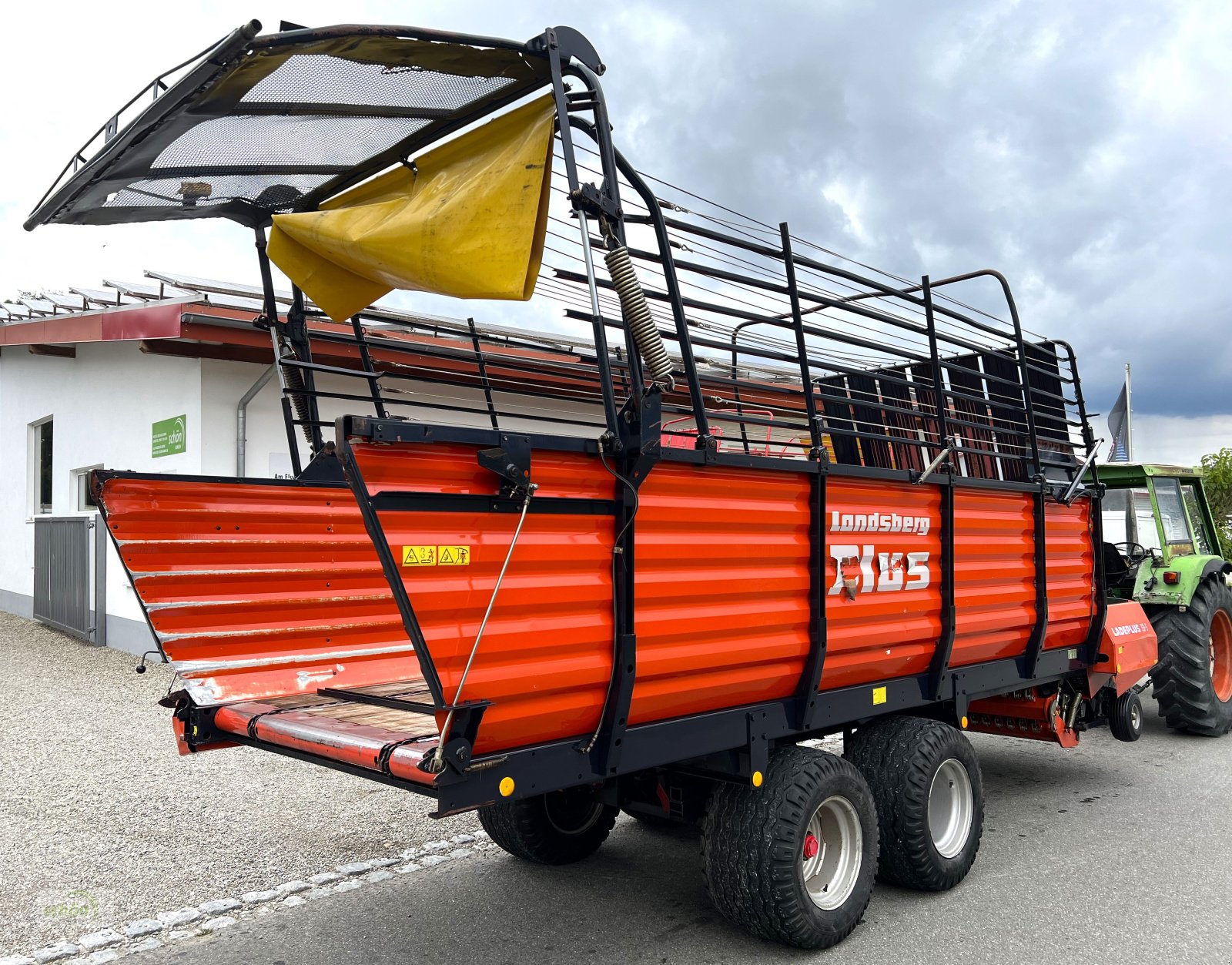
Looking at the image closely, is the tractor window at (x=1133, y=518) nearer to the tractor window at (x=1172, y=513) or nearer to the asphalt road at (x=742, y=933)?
the tractor window at (x=1172, y=513)

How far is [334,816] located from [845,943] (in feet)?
10.4

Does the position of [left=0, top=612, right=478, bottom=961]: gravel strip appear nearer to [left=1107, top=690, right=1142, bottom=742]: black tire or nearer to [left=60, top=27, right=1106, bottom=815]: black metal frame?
[left=60, top=27, right=1106, bottom=815]: black metal frame

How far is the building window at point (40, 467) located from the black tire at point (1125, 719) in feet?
46.4

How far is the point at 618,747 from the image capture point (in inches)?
124

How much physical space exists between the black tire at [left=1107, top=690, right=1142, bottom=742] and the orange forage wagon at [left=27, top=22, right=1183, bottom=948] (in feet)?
4.20

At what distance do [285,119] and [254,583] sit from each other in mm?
1858

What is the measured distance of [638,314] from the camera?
304cm

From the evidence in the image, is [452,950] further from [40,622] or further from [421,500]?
[40,622]

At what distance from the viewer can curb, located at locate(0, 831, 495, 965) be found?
396 centimetres

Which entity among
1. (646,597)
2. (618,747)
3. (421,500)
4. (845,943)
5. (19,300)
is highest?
(19,300)

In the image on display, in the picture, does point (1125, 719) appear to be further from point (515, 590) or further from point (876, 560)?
point (515, 590)

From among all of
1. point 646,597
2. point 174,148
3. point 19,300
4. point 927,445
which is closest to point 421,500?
point 646,597

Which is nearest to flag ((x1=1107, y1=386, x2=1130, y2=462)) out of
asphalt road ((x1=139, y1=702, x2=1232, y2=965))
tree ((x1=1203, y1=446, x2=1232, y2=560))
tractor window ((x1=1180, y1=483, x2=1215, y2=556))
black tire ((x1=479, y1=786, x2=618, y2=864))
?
tree ((x1=1203, y1=446, x2=1232, y2=560))

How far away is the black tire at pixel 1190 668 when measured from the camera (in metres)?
7.48
